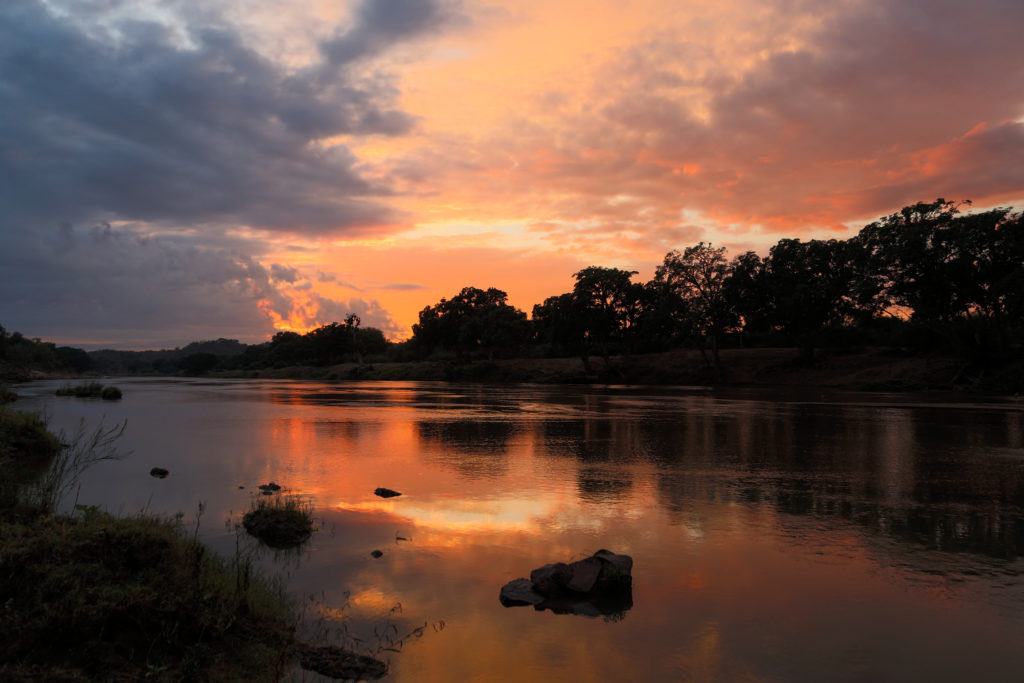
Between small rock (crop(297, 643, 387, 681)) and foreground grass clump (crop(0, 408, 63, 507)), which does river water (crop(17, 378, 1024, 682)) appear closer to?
small rock (crop(297, 643, 387, 681))

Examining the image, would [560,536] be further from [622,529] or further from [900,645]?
[900,645]

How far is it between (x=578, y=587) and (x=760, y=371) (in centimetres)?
7295

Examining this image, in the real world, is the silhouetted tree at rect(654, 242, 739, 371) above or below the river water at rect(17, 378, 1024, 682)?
above

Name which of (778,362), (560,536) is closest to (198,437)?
(560,536)

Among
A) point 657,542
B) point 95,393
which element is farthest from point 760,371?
point 95,393

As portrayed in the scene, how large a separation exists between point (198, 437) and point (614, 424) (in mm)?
18574

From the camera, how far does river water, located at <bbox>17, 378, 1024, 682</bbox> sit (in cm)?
663


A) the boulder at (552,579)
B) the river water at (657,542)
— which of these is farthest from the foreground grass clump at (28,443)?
the boulder at (552,579)

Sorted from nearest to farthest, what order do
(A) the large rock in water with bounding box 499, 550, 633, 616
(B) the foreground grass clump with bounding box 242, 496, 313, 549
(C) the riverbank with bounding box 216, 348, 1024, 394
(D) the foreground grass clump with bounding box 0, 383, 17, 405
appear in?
1. (A) the large rock in water with bounding box 499, 550, 633, 616
2. (B) the foreground grass clump with bounding box 242, 496, 313, 549
3. (D) the foreground grass clump with bounding box 0, 383, 17, 405
4. (C) the riverbank with bounding box 216, 348, 1024, 394

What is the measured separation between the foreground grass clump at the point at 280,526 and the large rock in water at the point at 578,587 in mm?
4434

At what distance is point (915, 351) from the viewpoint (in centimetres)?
6550

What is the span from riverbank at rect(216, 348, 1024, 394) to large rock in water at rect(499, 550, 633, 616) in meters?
57.3

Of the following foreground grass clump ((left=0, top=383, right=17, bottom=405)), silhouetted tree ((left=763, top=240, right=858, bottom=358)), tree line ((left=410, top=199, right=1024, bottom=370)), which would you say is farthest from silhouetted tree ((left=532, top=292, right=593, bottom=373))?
foreground grass clump ((left=0, top=383, right=17, bottom=405))

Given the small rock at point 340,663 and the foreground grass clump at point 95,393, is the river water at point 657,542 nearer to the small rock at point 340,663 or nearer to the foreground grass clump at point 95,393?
the small rock at point 340,663
